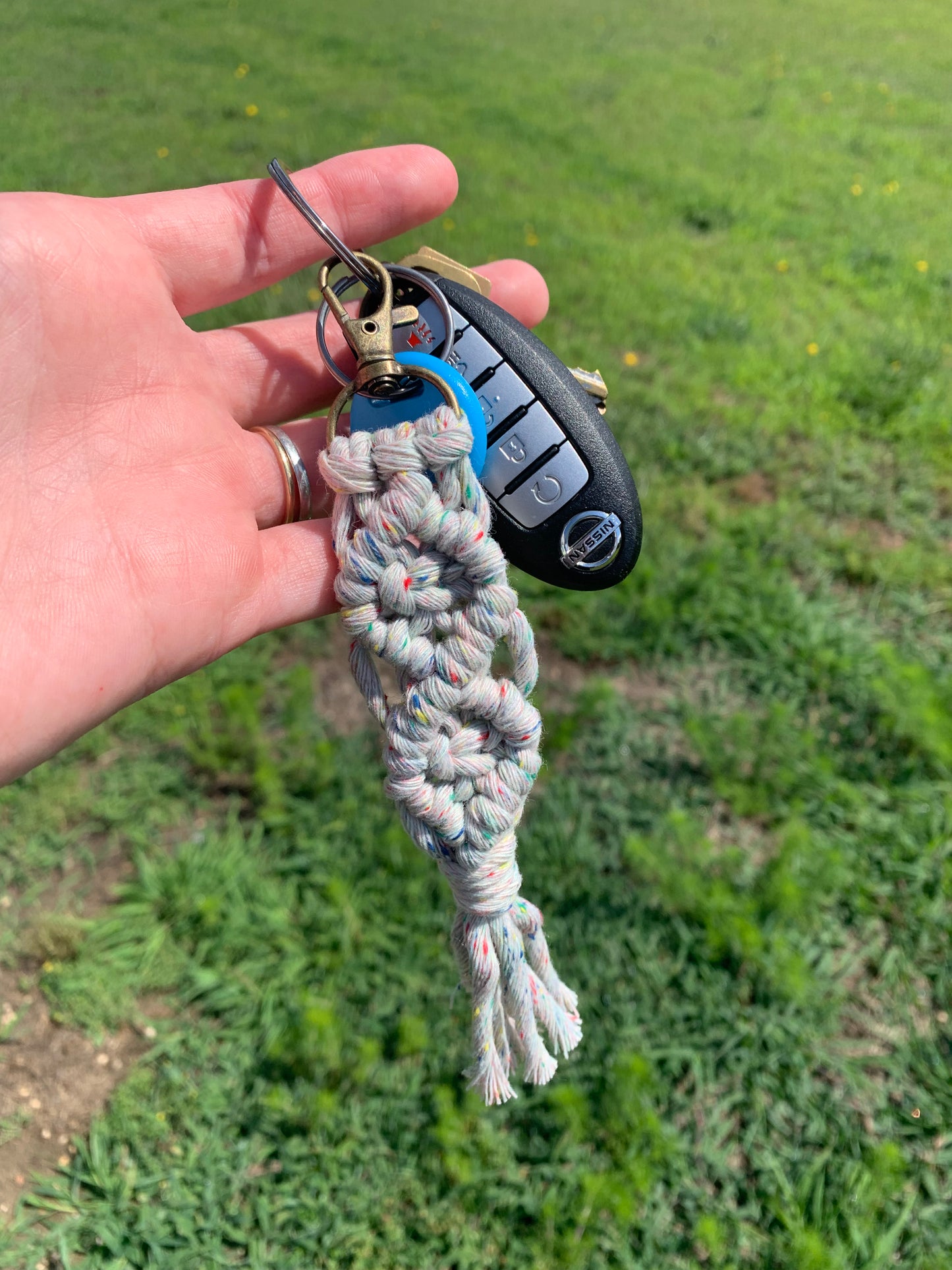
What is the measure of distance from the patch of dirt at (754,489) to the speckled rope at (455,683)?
172 centimetres

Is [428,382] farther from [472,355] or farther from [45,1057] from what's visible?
[45,1057]

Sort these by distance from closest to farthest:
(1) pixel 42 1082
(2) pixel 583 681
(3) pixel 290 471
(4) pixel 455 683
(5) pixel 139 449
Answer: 1. (4) pixel 455 683
2. (5) pixel 139 449
3. (3) pixel 290 471
4. (1) pixel 42 1082
5. (2) pixel 583 681

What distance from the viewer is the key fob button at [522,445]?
123 cm

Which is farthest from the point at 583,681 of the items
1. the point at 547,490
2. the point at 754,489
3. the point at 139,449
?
the point at 139,449

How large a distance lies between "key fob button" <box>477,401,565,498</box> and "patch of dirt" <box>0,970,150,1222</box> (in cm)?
140

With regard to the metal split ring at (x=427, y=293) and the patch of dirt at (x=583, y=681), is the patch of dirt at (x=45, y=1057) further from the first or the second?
the metal split ring at (x=427, y=293)

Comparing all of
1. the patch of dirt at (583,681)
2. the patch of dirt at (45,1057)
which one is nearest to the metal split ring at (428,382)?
the patch of dirt at (583,681)

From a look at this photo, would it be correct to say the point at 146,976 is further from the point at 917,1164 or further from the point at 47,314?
the point at 917,1164

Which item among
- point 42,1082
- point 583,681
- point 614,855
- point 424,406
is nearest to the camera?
point 424,406

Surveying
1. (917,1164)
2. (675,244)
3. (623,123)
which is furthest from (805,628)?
(623,123)

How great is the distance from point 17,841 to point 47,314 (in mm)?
1284

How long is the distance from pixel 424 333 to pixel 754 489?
1695 millimetres

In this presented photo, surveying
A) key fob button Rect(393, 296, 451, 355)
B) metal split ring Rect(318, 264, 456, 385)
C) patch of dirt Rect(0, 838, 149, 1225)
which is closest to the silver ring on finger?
metal split ring Rect(318, 264, 456, 385)

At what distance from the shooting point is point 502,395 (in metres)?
1.24
